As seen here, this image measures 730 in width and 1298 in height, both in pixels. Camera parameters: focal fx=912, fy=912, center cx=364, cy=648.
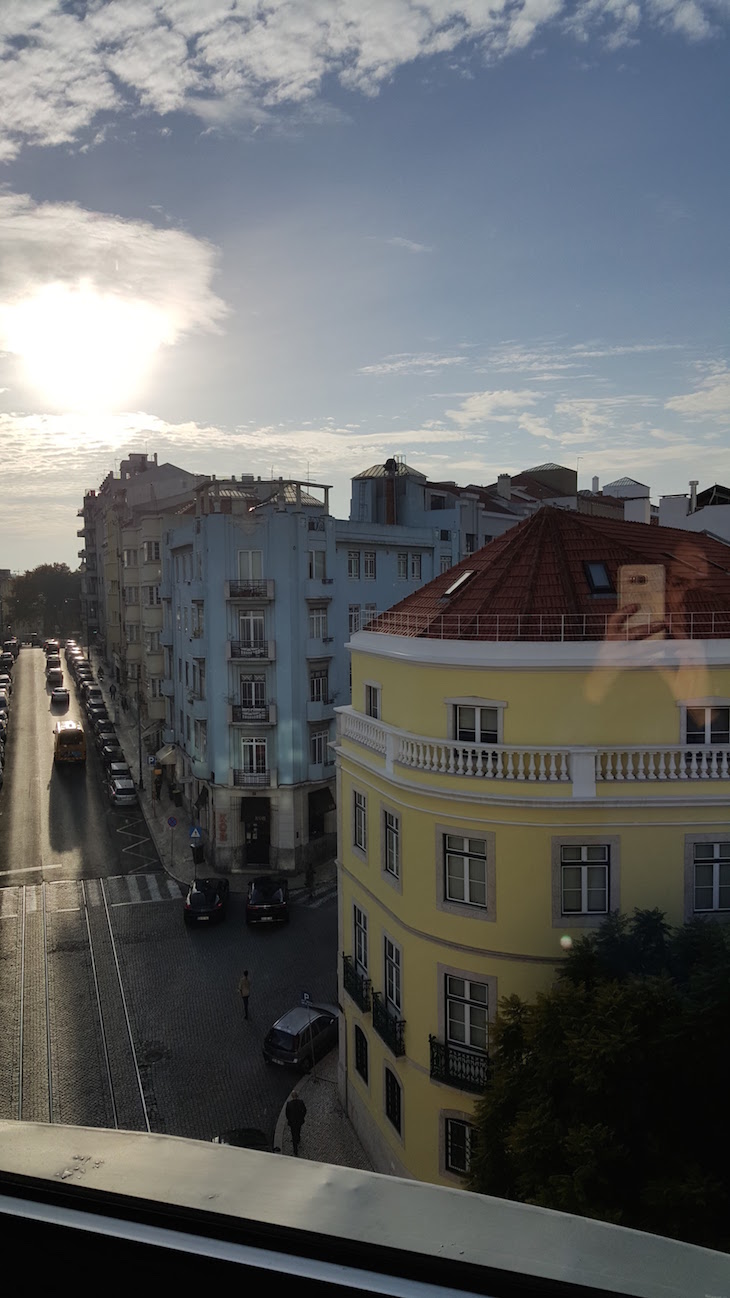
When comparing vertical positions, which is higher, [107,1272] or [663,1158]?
[107,1272]

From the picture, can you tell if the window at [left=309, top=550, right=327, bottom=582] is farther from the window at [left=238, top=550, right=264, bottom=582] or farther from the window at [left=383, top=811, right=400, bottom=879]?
the window at [left=383, top=811, right=400, bottom=879]

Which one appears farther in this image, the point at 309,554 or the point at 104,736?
the point at 104,736

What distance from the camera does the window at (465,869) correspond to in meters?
16.5

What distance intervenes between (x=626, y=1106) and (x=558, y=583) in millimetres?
9786

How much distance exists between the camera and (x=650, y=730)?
16.1 meters

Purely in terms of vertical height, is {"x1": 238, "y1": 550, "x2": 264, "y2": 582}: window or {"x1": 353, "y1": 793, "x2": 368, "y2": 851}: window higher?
{"x1": 238, "y1": 550, "x2": 264, "y2": 582}: window

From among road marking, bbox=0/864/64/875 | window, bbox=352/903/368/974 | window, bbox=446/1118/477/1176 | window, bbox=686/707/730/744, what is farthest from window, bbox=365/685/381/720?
road marking, bbox=0/864/64/875

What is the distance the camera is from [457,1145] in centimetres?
1709

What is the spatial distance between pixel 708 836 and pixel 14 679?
334ft

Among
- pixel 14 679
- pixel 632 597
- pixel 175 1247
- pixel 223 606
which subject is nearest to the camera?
pixel 175 1247

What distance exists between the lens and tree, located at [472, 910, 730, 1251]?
11328 mm

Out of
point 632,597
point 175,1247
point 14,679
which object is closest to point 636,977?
point 632,597

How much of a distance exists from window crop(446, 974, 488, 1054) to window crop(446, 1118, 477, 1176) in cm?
150

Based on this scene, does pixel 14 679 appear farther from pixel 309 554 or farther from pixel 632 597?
pixel 632 597
